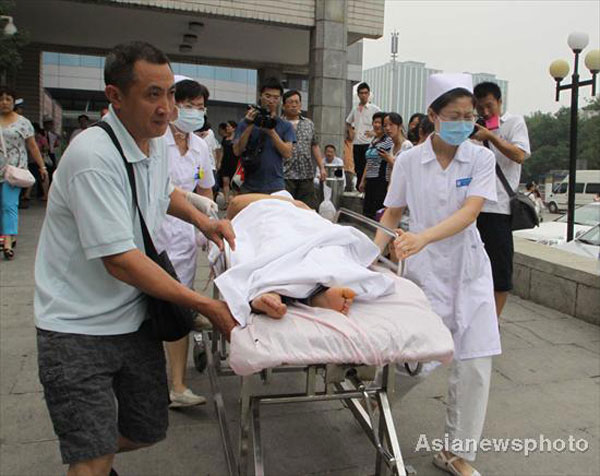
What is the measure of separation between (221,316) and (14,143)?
5652 mm

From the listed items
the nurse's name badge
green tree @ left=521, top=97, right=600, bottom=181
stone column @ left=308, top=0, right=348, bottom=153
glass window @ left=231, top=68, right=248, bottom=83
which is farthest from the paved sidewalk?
green tree @ left=521, top=97, right=600, bottom=181

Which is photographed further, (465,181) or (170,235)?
(170,235)

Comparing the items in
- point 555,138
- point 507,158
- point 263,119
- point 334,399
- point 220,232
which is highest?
point 555,138

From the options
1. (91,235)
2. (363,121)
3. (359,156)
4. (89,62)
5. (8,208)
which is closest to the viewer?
(91,235)

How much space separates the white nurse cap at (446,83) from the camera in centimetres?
281

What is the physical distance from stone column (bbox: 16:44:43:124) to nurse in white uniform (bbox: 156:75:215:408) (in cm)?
1236

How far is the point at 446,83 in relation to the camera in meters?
2.82

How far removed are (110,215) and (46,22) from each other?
1211 centimetres

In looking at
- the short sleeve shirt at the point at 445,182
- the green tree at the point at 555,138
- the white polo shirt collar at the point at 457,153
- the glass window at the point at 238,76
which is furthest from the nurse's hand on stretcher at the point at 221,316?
the green tree at the point at 555,138

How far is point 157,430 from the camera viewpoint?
2109 mm

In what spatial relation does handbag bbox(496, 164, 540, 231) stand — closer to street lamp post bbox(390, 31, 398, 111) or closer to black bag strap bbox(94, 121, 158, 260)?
black bag strap bbox(94, 121, 158, 260)

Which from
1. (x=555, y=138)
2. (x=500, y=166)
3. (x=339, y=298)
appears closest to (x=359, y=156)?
(x=500, y=166)

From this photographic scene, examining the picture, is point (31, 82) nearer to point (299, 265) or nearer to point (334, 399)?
point (299, 265)

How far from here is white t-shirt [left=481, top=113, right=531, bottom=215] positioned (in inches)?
151
